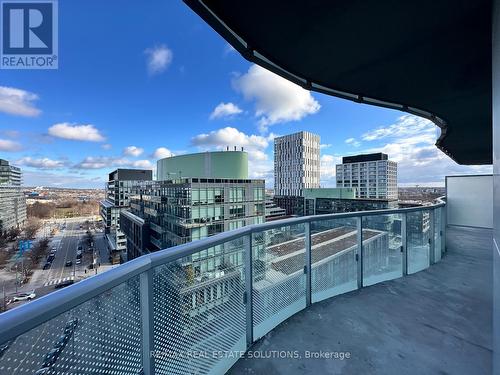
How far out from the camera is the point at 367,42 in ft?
7.30

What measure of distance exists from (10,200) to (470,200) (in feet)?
160

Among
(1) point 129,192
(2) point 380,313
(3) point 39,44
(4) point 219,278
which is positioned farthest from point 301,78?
(1) point 129,192

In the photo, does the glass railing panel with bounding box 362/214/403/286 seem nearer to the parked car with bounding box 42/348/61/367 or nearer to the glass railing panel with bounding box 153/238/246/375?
the glass railing panel with bounding box 153/238/246/375

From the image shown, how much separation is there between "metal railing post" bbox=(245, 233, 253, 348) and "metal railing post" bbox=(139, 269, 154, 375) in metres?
0.91

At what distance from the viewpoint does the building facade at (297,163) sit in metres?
50.8

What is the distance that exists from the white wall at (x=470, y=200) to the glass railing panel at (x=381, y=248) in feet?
19.3

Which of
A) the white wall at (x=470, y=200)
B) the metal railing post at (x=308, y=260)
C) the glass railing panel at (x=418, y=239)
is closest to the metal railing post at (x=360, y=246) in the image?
the metal railing post at (x=308, y=260)

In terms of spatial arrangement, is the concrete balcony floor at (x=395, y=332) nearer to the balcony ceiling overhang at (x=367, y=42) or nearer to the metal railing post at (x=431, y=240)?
the metal railing post at (x=431, y=240)

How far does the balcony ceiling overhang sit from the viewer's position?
1.84m

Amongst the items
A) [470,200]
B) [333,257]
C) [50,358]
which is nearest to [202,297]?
[50,358]

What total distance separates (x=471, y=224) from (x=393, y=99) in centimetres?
653

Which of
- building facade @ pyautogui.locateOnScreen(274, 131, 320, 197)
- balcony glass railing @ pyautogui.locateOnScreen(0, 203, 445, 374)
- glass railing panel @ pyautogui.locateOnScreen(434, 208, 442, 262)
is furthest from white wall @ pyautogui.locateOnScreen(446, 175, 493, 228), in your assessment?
building facade @ pyautogui.locateOnScreen(274, 131, 320, 197)

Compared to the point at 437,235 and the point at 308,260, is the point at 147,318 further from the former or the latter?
the point at 437,235

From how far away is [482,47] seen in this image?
7.68 ft
